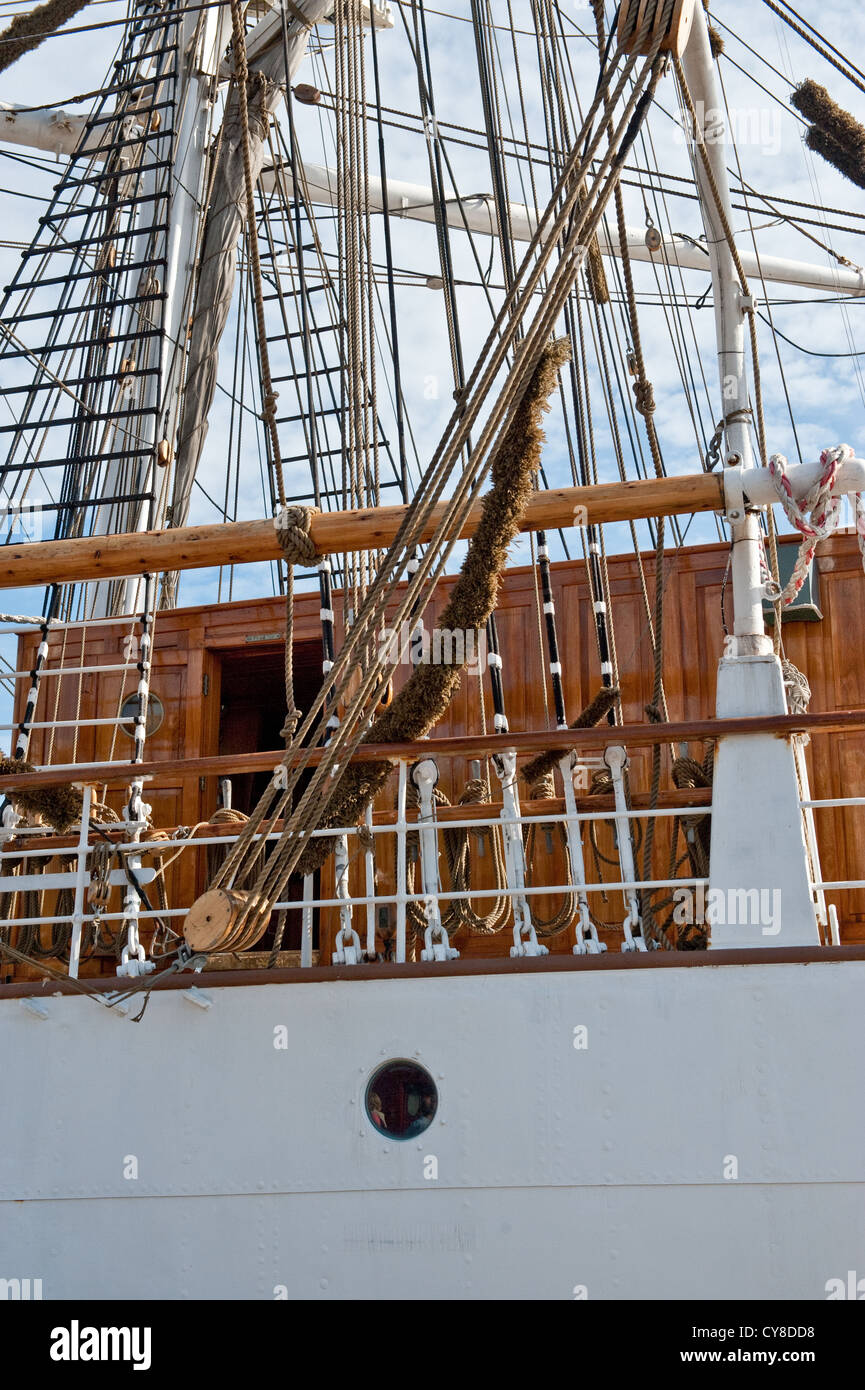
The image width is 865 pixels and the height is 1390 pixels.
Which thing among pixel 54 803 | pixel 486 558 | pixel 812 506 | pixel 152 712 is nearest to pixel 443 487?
pixel 486 558

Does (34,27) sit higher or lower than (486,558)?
higher

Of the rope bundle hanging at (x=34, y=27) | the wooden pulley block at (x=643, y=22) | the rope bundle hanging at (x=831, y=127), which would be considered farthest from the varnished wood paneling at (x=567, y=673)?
the rope bundle hanging at (x=34, y=27)

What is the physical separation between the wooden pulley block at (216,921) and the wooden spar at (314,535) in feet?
5.95

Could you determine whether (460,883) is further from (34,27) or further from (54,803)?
(34,27)

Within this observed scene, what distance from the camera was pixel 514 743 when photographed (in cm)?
481

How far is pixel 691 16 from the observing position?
5492 millimetres

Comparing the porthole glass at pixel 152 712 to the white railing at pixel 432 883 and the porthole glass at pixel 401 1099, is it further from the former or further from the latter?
the porthole glass at pixel 401 1099

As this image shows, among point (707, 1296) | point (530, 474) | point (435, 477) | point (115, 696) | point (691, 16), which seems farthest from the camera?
point (115, 696)

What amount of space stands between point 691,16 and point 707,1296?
500 cm

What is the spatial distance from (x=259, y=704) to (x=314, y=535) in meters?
3.69

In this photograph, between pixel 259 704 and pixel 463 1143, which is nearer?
pixel 463 1143

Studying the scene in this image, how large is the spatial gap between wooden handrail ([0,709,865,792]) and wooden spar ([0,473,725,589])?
0.97 meters

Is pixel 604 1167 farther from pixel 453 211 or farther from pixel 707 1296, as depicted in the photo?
pixel 453 211
